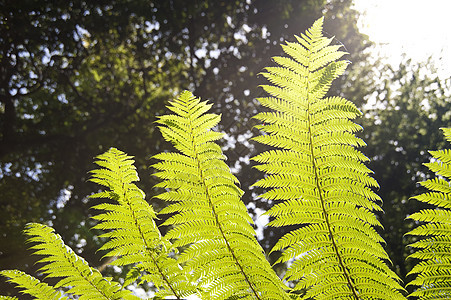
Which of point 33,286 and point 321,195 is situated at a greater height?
point 321,195

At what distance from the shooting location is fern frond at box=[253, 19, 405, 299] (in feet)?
2.47

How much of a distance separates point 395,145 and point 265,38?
459cm

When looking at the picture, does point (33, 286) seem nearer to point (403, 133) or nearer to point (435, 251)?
point (435, 251)

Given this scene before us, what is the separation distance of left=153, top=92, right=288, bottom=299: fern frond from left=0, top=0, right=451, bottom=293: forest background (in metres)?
7.50

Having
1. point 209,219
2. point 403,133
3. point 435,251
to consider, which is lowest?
point 435,251

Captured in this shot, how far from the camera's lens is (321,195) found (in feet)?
2.46

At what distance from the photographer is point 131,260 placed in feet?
2.66

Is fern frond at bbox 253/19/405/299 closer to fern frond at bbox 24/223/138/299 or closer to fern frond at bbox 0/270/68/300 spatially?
fern frond at bbox 24/223/138/299

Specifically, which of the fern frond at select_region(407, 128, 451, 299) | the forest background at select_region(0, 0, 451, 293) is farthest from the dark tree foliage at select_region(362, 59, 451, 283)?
the fern frond at select_region(407, 128, 451, 299)

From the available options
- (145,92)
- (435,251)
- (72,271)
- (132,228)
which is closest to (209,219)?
(132,228)

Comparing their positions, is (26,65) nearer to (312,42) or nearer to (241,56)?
(241,56)

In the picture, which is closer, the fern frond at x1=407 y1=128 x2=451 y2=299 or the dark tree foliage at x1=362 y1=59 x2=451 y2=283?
the fern frond at x1=407 y1=128 x2=451 y2=299

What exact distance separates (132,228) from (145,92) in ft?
27.5

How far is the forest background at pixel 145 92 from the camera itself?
330 inches
